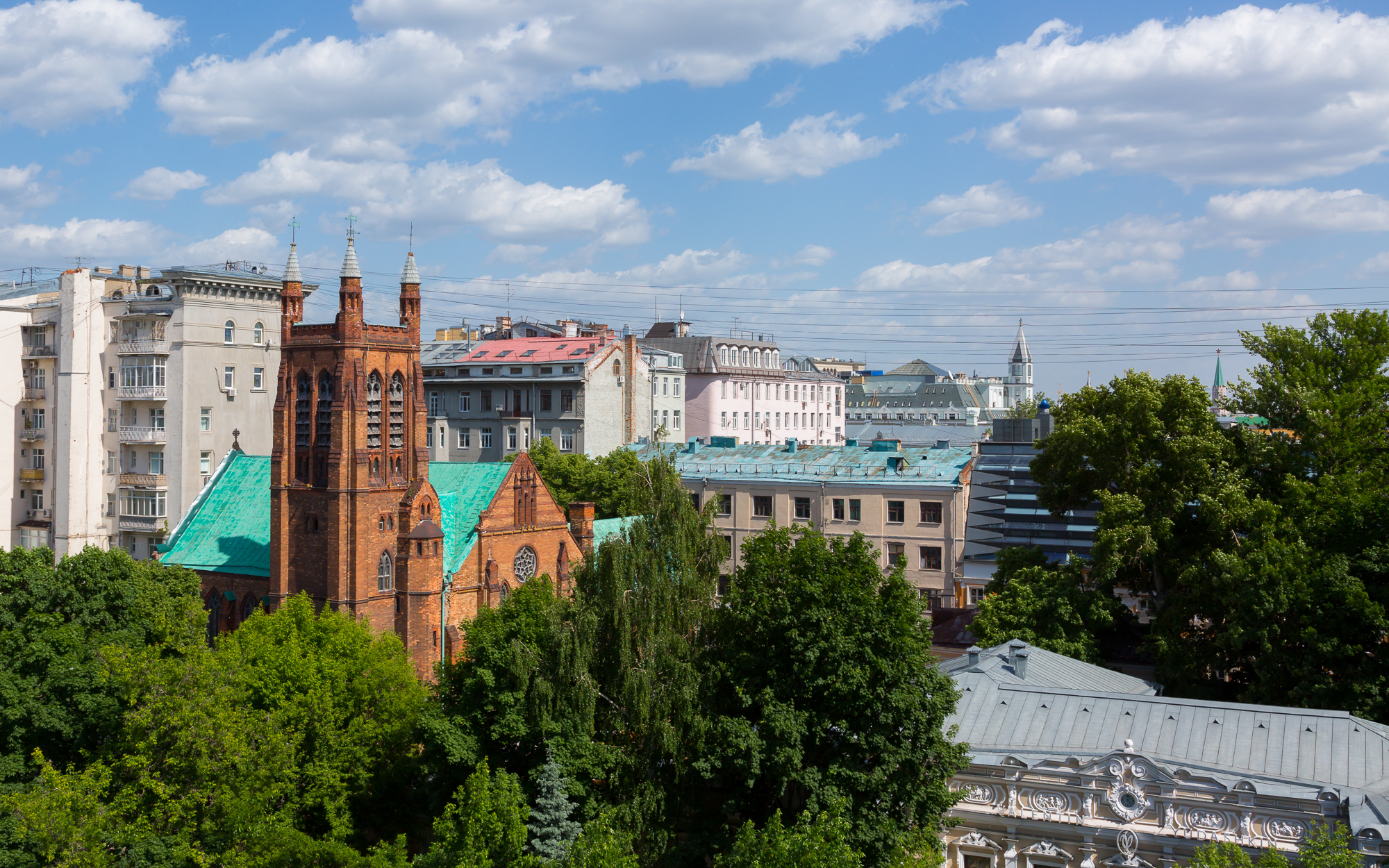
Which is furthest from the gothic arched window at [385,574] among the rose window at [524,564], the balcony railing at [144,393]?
the balcony railing at [144,393]

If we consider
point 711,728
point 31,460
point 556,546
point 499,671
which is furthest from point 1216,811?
point 31,460

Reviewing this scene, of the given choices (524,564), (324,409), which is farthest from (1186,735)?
(324,409)

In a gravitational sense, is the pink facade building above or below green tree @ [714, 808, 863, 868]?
above

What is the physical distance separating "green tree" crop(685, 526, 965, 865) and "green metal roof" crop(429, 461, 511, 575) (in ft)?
80.2

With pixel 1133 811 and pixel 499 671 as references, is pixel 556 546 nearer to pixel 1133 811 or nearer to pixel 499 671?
pixel 499 671

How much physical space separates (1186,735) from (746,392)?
89641 millimetres

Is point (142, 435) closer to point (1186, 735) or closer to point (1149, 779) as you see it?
point (1186, 735)

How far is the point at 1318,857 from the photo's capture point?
25094 millimetres

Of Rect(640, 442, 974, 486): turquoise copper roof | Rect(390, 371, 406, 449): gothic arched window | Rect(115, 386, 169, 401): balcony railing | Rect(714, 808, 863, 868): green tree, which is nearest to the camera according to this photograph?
Rect(714, 808, 863, 868): green tree

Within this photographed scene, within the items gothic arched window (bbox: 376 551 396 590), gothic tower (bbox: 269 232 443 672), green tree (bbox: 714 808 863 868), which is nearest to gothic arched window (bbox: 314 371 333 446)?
gothic tower (bbox: 269 232 443 672)

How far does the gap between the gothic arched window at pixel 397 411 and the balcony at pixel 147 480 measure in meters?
27.3

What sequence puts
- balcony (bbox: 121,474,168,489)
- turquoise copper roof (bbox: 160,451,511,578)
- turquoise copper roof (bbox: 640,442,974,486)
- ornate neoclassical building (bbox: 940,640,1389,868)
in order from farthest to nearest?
1. balcony (bbox: 121,474,168,489)
2. turquoise copper roof (bbox: 640,442,974,486)
3. turquoise copper roof (bbox: 160,451,511,578)
4. ornate neoclassical building (bbox: 940,640,1389,868)

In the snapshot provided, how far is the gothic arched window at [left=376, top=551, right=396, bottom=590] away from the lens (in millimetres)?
53031

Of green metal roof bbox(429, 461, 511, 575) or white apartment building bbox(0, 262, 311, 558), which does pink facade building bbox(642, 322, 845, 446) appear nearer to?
white apartment building bbox(0, 262, 311, 558)
